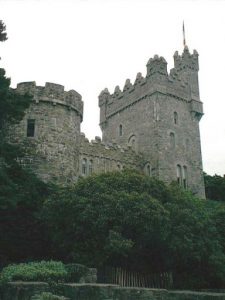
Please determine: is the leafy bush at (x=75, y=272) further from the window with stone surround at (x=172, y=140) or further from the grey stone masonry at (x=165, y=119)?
the window with stone surround at (x=172, y=140)

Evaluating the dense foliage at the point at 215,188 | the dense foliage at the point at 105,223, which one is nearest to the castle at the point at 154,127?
the dense foliage at the point at 105,223

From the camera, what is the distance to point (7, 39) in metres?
19.5

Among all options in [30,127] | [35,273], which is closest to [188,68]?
[30,127]

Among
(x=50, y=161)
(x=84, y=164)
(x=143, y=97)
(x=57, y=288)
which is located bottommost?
(x=57, y=288)

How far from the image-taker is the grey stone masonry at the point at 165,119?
39.6 meters

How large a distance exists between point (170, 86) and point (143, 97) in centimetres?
291

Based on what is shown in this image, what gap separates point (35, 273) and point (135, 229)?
220 inches

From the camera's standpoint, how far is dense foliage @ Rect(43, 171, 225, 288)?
19547 mm

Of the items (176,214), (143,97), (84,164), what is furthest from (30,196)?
(143,97)

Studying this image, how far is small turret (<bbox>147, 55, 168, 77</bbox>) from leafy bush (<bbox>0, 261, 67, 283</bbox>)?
90.2ft

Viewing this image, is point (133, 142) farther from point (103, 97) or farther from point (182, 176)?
point (103, 97)

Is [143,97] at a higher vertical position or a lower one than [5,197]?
higher

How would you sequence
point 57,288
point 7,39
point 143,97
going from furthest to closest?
point 143,97 → point 7,39 → point 57,288

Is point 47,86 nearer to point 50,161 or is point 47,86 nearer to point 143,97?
point 50,161
